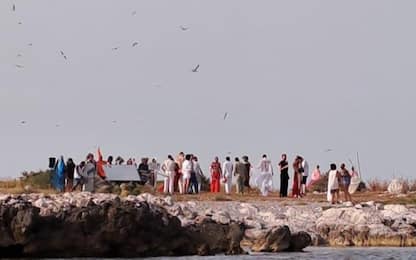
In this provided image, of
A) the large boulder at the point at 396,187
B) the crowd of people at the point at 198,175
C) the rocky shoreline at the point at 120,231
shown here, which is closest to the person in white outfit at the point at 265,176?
the crowd of people at the point at 198,175

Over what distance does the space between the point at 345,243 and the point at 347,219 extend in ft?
4.77

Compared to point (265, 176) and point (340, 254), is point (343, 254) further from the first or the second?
point (265, 176)

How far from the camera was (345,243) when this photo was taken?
157 feet

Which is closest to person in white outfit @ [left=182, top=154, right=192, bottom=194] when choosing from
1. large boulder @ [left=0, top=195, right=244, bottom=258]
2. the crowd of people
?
the crowd of people

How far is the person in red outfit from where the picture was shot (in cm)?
6296

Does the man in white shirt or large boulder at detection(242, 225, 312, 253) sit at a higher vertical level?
the man in white shirt

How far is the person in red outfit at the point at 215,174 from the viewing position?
6296 cm

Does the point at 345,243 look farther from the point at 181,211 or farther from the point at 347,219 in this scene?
the point at 181,211

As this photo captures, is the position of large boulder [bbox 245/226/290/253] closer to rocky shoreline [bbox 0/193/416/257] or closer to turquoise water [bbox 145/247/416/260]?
rocky shoreline [bbox 0/193/416/257]

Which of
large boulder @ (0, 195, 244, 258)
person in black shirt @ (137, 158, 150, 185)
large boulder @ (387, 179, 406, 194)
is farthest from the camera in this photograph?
large boulder @ (387, 179, 406, 194)

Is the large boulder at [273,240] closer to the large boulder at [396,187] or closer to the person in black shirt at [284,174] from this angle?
the person in black shirt at [284,174]

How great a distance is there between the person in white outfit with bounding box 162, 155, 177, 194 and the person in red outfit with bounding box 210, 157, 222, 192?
2480mm

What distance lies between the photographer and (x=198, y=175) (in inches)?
2453

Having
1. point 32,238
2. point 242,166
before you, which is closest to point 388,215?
point 242,166
